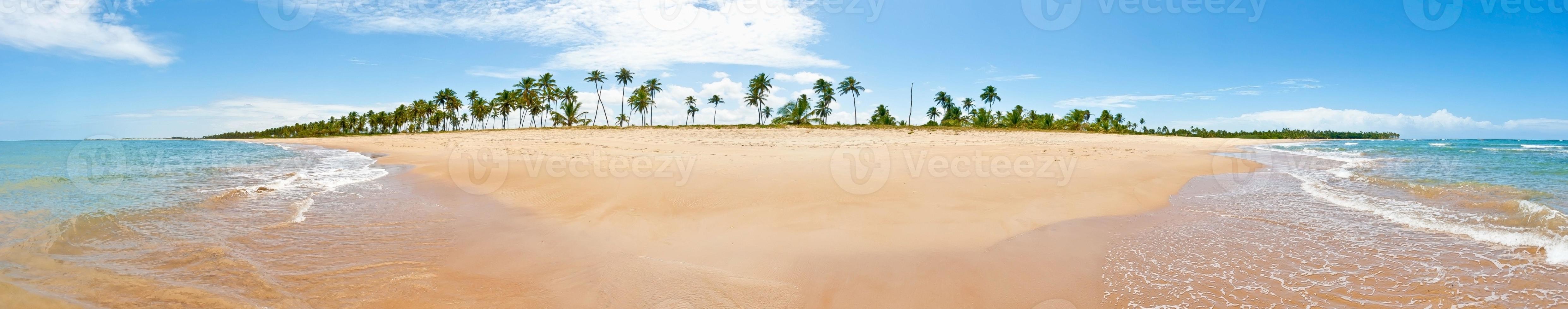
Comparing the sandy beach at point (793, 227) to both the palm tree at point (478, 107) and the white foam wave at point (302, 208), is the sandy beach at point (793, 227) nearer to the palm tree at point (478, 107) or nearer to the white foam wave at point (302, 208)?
the white foam wave at point (302, 208)

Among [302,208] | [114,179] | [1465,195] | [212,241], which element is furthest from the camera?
[114,179]

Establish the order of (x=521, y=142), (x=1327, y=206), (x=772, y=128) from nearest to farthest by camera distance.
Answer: (x=1327, y=206) → (x=521, y=142) → (x=772, y=128)

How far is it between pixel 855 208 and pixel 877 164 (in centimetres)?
495

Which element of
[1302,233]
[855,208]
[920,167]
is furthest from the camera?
[920,167]

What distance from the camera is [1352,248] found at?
5.37 metres

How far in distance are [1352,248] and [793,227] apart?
17.5 feet

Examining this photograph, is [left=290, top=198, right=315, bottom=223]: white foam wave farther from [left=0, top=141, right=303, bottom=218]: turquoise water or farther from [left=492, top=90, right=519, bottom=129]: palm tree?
[left=492, top=90, right=519, bottom=129]: palm tree

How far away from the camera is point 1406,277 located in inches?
174

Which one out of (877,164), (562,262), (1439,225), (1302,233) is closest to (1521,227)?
(1439,225)

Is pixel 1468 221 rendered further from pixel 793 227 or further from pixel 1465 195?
pixel 793 227

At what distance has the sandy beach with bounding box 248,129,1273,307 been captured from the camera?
4.08 m

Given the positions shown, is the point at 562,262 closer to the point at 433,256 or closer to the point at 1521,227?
the point at 433,256

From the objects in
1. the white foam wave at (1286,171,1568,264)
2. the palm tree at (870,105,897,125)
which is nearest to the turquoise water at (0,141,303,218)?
the white foam wave at (1286,171,1568,264)

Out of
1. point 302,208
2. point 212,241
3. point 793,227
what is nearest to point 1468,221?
point 793,227
